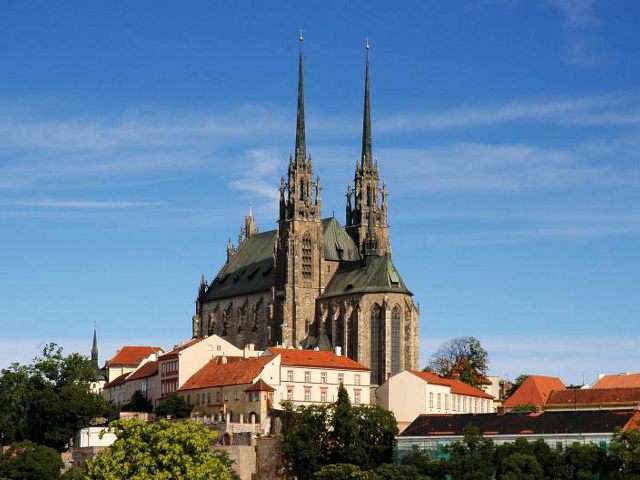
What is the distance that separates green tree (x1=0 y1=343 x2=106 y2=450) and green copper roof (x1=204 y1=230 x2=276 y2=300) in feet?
82.9

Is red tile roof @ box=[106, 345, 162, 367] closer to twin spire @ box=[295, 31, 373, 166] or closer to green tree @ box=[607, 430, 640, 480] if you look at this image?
twin spire @ box=[295, 31, 373, 166]

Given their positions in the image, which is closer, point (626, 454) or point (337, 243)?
point (626, 454)

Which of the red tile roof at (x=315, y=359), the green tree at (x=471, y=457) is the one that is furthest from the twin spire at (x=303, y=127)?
the green tree at (x=471, y=457)

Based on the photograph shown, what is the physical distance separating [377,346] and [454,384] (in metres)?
11.2

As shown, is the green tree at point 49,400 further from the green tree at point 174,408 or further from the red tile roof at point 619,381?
the red tile roof at point 619,381

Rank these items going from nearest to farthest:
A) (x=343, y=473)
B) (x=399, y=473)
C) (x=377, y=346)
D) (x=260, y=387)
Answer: (x=399, y=473) < (x=343, y=473) < (x=260, y=387) < (x=377, y=346)

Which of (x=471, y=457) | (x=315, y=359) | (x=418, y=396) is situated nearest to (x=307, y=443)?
(x=471, y=457)

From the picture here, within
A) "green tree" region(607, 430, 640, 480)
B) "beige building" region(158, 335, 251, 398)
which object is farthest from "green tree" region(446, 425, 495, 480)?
"beige building" region(158, 335, 251, 398)

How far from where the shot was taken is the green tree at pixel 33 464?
367ft

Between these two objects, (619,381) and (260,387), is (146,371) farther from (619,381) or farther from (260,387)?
(619,381)

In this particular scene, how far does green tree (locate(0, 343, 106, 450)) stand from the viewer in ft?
→ 405

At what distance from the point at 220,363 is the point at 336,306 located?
1739 centimetres

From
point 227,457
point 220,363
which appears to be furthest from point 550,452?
point 220,363

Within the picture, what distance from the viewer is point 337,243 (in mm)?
153000
